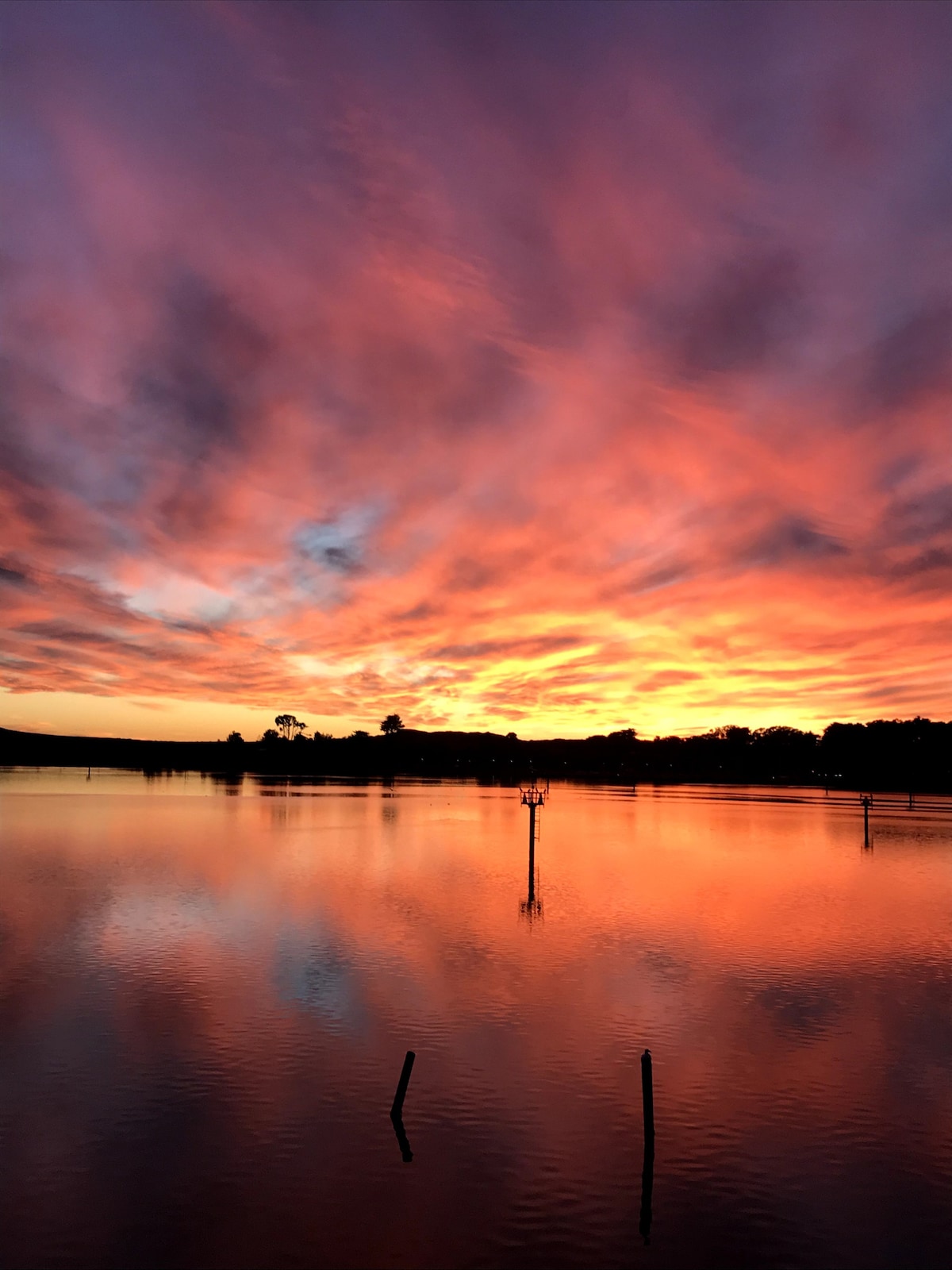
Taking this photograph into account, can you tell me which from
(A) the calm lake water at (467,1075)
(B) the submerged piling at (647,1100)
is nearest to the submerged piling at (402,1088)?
(A) the calm lake water at (467,1075)

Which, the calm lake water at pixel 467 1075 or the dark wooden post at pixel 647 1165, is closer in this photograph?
the calm lake water at pixel 467 1075

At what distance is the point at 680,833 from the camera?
387 ft

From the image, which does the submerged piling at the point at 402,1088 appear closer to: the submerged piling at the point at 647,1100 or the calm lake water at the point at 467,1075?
the calm lake water at the point at 467,1075

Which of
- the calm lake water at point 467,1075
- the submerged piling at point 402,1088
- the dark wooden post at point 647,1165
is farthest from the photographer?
the submerged piling at point 402,1088

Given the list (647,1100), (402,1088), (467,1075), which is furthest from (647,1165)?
(467,1075)

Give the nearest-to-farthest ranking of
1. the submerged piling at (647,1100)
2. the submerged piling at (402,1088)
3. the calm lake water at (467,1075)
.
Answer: the calm lake water at (467,1075) → the submerged piling at (647,1100) → the submerged piling at (402,1088)

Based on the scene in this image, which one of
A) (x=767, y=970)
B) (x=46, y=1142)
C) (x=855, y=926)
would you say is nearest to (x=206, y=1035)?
(x=46, y=1142)

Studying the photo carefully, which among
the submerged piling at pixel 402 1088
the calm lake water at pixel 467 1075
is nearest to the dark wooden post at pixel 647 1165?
the calm lake water at pixel 467 1075

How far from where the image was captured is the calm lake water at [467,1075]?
61.1 feet

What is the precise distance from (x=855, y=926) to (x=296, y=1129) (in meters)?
42.9

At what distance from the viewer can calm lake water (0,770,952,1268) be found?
61.1 ft

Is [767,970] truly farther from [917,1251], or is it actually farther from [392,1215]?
[392,1215]

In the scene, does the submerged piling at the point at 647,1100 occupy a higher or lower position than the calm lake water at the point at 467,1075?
higher

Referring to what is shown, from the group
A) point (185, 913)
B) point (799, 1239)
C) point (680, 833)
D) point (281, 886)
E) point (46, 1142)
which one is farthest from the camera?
point (680, 833)
